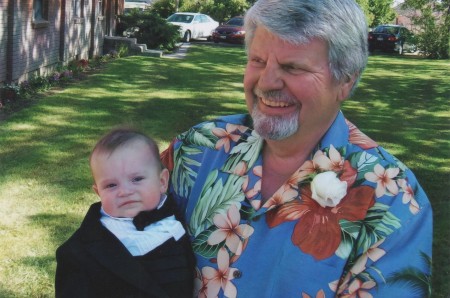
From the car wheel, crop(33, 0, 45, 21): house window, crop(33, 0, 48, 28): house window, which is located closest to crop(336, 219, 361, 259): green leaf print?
crop(33, 0, 48, 28): house window

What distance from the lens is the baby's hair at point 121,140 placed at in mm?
2359

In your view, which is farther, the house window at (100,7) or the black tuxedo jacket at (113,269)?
the house window at (100,7)

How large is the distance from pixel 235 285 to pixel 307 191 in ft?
1.41

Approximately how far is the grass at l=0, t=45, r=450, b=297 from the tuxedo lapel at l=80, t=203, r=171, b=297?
7.76 ft

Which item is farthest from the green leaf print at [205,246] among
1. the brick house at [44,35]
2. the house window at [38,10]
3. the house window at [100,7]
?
the house window at [100,7]

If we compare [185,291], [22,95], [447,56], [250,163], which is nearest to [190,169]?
[250,163]

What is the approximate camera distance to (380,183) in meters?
2.03

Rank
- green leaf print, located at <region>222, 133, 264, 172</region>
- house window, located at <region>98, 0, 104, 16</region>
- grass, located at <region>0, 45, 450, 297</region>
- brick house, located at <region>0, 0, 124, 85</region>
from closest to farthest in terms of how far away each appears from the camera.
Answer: green leaf print, located at <region>222, 133, 264, 172</region>
grass, located at <region>0, 45, 450, 297</region>
brick house, located at <region>0, 0, 124, 85</region>
house window, located at <region>98, 0, 104, 16</region>

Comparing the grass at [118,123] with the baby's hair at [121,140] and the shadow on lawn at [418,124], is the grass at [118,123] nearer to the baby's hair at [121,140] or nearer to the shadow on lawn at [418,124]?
the shadow on lawn at [418,124]

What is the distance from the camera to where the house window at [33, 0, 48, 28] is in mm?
12605

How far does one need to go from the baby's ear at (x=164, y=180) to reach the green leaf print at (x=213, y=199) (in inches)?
6.4

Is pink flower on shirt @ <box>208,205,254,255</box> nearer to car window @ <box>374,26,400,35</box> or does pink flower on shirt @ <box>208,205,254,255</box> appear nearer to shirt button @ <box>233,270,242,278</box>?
shirt button @ <box>233,270,242,278</box>

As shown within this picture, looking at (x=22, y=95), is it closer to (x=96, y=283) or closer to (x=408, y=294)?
(x=96, y=283)

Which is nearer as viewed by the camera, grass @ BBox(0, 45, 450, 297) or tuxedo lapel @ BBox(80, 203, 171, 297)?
tuxedo lapel @ BBox(80, 203, 171, 297)
